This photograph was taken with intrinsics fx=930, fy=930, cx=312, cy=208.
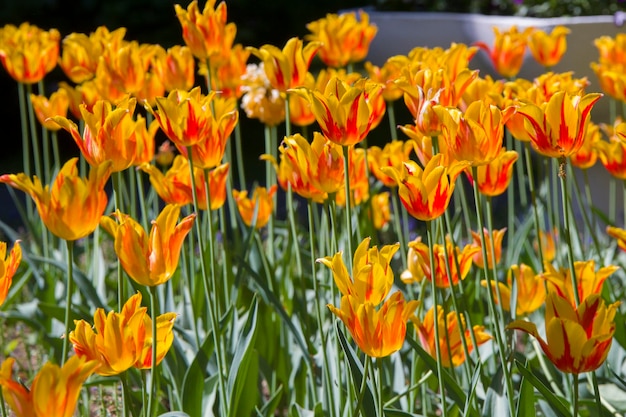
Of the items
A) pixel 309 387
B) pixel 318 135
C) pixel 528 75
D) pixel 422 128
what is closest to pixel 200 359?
pixel 309 387

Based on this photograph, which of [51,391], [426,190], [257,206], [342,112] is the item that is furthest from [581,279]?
[257,206]

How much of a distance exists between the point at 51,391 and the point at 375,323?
16.3 inches

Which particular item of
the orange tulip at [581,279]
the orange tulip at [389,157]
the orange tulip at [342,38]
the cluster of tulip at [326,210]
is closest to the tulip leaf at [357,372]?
the cluster of tulip at [326,210]

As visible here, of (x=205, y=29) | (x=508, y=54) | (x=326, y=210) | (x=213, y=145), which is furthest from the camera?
(x=508, y=54)

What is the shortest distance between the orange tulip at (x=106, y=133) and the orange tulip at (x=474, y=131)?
478 millimetres

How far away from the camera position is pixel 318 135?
150cm

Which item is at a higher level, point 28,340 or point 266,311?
point 266,311

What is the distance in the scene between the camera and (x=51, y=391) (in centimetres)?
98

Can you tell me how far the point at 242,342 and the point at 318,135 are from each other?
38cm

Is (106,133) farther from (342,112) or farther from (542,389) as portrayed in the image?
(542,389)

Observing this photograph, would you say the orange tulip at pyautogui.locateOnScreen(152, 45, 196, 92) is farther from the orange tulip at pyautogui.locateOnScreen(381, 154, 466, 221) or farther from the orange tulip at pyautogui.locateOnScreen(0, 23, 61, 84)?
the orange tulip at pyautogui.locateOnScreen(381, 154, 466, 221)

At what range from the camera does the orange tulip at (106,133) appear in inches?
55.7

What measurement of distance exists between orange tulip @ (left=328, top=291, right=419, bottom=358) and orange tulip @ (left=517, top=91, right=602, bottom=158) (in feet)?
1.06

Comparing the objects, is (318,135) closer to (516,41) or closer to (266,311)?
(266,311)
